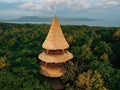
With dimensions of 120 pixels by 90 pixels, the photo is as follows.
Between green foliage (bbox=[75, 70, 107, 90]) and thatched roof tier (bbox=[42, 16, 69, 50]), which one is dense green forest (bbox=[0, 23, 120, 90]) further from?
thatched roof tier (bbox=[42, 16, 69, 50])

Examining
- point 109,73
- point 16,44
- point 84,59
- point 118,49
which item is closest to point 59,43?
point 84,59

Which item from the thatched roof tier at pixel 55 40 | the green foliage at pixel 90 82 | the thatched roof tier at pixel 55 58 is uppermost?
the thatched roof tier at pixel 55 40

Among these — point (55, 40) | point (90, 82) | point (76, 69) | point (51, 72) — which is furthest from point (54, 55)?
point (90, 82)

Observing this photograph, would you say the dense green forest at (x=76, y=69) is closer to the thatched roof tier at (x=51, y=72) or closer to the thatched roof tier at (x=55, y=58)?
the thatched roof tier at (x=51, y=72)

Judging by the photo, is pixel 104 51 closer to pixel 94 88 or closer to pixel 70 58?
pixel 70 58

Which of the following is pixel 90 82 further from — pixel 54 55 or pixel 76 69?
pixel 54 55

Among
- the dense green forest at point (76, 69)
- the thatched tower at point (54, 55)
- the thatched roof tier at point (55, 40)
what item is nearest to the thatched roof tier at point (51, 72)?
the thatched tower at point (54, 55)

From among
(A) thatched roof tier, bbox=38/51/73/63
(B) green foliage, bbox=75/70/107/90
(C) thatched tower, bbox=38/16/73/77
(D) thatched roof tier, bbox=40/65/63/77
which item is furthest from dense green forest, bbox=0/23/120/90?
(C) thatched tower, bbox=38/16/73/77

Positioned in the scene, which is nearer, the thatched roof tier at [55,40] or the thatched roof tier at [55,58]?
the thatched roof tier at [55,58]
